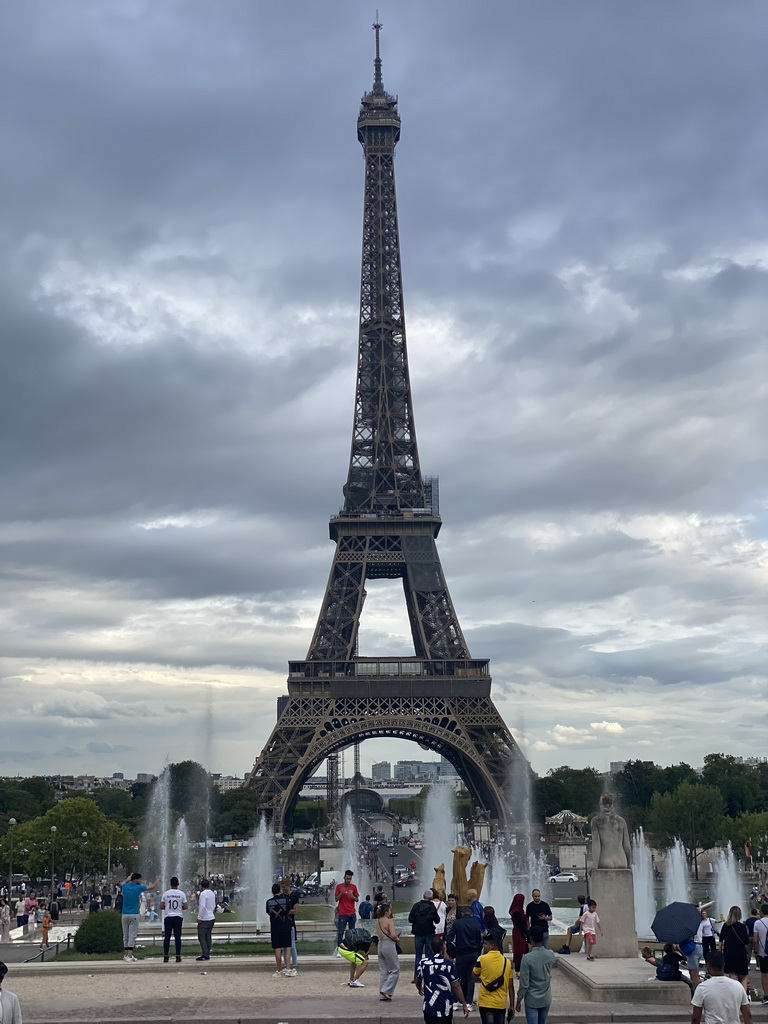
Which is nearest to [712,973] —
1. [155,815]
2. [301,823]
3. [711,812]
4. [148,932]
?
[148,932]

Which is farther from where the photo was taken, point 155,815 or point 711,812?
point 155,815

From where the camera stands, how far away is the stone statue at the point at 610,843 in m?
21.2

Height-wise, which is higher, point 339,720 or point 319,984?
point 339,720

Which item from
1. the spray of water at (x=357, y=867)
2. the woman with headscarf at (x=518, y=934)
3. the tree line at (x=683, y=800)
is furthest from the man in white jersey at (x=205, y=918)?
the tree line at (x=683, y=800)

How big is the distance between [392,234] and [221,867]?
162ft

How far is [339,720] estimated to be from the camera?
77.1 metres

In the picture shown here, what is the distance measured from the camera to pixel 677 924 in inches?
680

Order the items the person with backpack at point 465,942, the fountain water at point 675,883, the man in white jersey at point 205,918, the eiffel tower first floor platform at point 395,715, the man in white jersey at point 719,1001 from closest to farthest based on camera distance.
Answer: the man in white jersey at point 719,1001, the person with backpack at point 465,942, the man in white jersey at point 205,918, the fountain water at point 675,883, the eiffel tower first floor platform at point 395,715

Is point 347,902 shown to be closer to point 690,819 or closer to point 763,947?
point 763,947

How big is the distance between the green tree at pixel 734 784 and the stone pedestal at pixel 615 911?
86.4 metres

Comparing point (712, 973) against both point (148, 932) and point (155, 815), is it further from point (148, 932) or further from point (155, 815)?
point (155, 815)

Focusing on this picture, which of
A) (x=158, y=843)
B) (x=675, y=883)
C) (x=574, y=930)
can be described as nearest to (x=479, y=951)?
(x=574, y=930)

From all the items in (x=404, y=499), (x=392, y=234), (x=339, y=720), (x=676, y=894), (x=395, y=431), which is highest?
(x=392, y=234)

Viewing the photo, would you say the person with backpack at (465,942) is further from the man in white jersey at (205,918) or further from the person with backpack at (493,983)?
the man in white jersey at (205,918)
